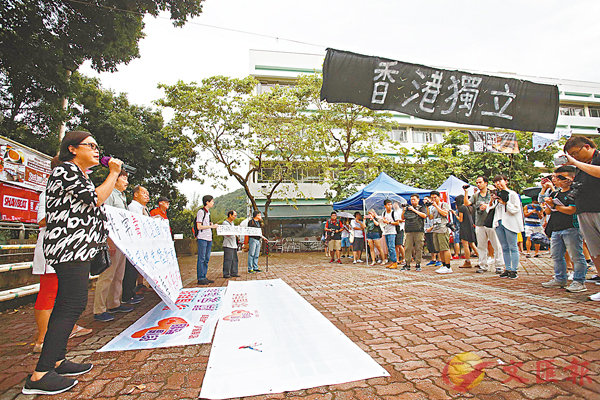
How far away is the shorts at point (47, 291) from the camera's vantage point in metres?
2.36

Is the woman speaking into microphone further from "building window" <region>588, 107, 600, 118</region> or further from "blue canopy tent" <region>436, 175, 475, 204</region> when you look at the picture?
"building window" <region>588, 107, 600, 118</region>

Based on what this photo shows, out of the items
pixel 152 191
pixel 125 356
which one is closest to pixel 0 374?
pixel 125 356

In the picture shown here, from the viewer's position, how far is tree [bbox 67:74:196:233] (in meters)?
12.6

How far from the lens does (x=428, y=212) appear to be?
23.7ft

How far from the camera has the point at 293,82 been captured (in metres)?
24.0

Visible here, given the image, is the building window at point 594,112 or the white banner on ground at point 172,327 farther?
the building window at point 594,112

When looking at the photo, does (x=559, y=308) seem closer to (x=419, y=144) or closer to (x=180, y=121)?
(x=180, y=121)

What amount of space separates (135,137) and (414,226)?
43.7ft

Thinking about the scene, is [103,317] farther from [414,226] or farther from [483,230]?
[483,230]

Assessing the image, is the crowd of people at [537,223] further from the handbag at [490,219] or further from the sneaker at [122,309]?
the sneaker at [122,309]

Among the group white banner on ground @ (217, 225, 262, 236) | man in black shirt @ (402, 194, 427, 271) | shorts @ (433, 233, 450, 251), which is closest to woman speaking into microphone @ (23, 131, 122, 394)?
white banner on ground @ (217, 225, 262, 236)

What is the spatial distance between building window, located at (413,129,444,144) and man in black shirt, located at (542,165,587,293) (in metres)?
25.2

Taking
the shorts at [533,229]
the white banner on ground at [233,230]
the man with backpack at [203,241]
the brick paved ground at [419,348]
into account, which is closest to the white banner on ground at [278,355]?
the brick paved ground at [419,348]

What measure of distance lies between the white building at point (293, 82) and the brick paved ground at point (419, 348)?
12.5m
